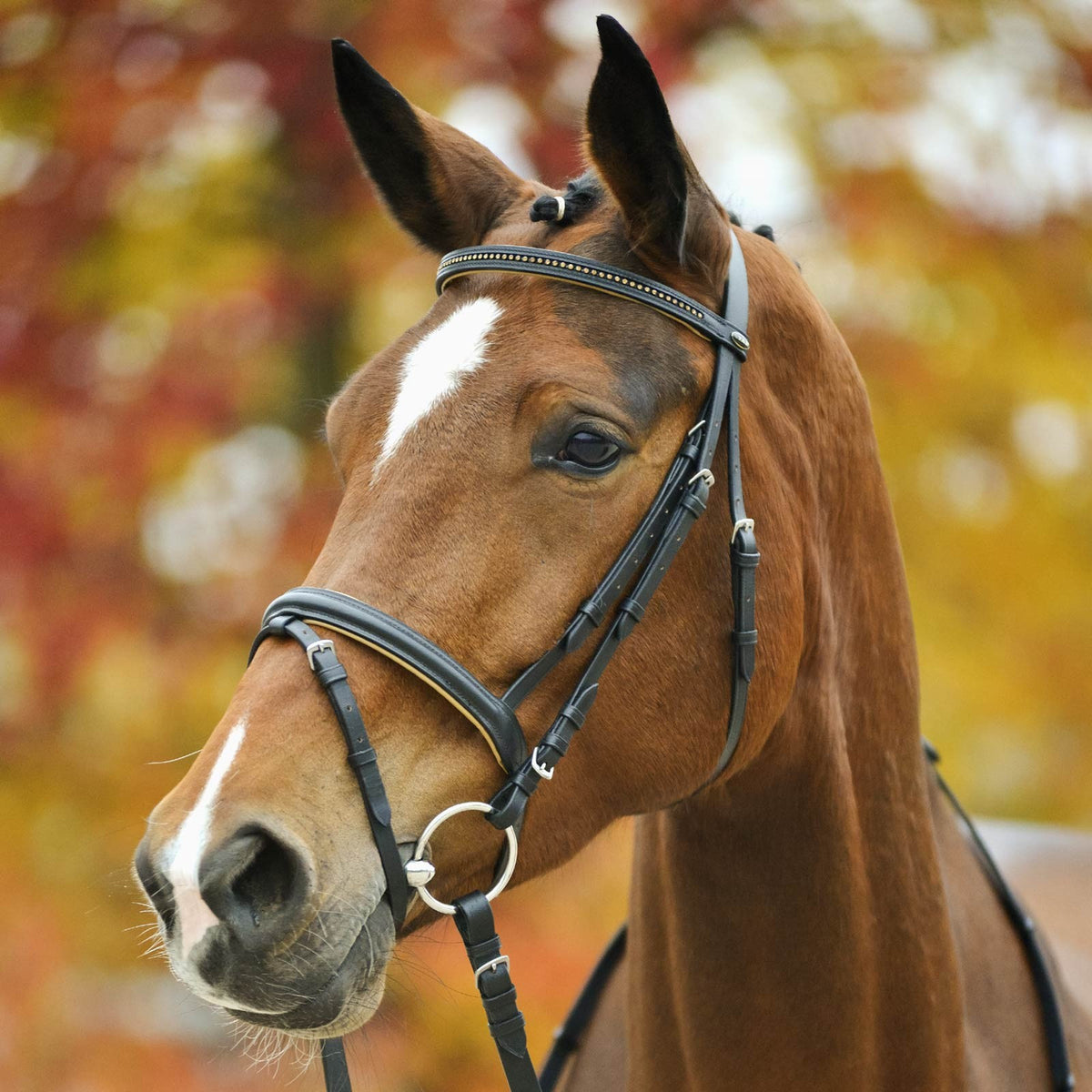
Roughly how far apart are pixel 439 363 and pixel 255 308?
3322 millimetres

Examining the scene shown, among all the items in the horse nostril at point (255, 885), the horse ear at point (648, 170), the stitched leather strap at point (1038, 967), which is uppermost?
the horse ear at point (648, 170)

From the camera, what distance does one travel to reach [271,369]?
17.3 ft

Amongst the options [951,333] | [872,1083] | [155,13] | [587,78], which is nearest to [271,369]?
[155,13]

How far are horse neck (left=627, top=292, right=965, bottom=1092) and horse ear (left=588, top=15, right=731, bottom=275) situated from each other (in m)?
0.33

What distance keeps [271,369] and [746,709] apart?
12.1 ft

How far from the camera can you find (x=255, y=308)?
5148mm

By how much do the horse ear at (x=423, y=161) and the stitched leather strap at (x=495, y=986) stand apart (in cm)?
149

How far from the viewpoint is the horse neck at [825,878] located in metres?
2.36

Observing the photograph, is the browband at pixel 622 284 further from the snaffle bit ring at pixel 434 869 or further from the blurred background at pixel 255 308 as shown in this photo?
the blurred background at pixel 255 308

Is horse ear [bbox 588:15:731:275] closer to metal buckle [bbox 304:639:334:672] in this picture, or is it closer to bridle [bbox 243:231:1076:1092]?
bridle [bbox 243:231:1076:1092]

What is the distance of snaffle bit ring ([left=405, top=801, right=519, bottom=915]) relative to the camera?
185cm

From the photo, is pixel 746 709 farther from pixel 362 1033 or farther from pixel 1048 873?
pixel 1048 873

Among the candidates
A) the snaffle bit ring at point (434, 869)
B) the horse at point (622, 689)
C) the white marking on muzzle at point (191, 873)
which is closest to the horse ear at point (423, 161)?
the horse at point (622, 689)

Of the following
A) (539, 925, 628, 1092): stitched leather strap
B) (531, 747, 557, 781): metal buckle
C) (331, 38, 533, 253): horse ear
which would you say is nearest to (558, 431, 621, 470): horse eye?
(531, 747, 557, 781): metal buckle
